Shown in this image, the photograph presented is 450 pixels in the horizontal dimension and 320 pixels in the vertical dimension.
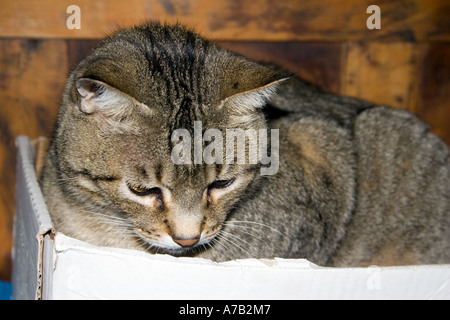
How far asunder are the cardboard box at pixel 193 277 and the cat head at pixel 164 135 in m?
0.17

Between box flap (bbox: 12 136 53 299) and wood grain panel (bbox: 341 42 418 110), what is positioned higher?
wood grain panel (bbox: 341 42 418 110)

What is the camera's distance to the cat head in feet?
4.01

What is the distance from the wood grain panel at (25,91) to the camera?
208 centimetres

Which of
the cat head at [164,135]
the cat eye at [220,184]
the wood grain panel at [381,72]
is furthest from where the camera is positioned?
the wood grain panel at [381,72]

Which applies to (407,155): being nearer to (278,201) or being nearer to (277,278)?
(278,201)

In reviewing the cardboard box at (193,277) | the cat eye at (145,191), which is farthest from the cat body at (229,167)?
the cardboard box at (193,277)

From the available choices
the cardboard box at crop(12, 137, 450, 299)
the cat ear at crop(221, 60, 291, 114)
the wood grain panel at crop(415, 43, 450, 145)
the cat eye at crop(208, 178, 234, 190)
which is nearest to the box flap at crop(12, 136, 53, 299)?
the cardboard box at crop(12, 137, 450, 299)

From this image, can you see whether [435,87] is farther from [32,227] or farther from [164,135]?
[32,227]

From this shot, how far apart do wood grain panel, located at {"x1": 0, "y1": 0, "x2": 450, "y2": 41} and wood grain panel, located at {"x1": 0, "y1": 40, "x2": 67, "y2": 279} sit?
2.6 inches

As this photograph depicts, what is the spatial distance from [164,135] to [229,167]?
203 mm

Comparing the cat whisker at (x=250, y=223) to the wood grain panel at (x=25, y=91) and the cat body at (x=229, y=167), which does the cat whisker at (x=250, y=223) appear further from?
the wood grain panel at (x=25, y=91)

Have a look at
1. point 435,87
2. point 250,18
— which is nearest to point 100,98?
point 250,18

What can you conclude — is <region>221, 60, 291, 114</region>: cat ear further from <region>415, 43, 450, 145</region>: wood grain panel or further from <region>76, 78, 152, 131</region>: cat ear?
<region>415, 43, 450, 145</region>: wood grain panel

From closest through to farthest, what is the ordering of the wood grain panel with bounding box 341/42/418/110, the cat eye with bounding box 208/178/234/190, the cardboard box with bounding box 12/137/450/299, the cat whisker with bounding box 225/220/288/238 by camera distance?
the cardboard box with bounding box 12/137/450/299 → the cat eye with bounding box 208/178/234/190 → the cat whisker with bounding box 225/220/288/238 → the wood grain panel with bounding box 341/42/418/110
